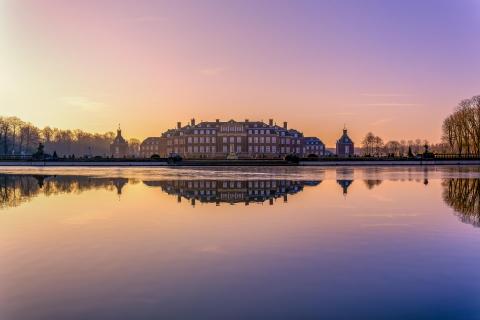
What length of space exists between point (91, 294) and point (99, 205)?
8.90 meters

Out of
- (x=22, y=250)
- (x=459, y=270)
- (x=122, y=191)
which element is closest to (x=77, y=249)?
(x=22, y=250)

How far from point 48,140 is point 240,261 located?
111 meters

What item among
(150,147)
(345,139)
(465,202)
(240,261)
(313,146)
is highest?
(345,139)

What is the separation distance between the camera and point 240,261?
7277 mm

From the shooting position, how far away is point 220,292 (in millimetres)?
5742

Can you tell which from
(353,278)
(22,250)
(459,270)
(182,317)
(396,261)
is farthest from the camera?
(22,250)

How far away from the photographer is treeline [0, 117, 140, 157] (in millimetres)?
84750

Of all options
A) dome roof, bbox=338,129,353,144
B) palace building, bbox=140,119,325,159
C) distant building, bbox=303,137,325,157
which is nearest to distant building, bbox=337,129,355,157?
dome roof, bbox=338,129,353,144

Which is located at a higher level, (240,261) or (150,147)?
(150,147)

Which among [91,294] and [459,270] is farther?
[459,270]

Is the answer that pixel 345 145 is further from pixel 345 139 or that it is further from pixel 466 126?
pixel 466 126

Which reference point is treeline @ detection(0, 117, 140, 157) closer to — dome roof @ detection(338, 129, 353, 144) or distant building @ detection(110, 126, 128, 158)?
distant building @ detection(110, 126, 128, 158)

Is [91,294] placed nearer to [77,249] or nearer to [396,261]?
[77,249]

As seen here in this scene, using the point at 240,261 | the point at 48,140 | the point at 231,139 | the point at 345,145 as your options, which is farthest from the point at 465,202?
the point at 48,140
